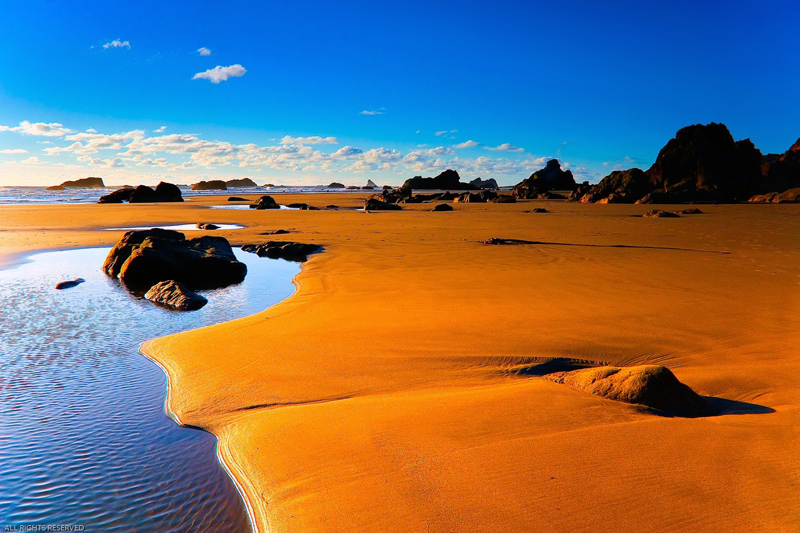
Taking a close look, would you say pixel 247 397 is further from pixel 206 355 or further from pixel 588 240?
pixel 588 240

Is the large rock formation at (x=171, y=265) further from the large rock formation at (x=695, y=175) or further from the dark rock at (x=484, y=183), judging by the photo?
the dark rock at (x=484, y=183)

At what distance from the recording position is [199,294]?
7.51m

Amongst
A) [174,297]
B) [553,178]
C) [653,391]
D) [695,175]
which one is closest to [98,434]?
[653,391]

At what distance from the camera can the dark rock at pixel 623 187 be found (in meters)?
25.9

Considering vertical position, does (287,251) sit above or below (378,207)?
below

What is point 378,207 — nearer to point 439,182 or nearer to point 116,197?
point 116,197

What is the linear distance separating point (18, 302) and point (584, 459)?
24.4 ft

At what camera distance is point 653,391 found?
10.6 ft

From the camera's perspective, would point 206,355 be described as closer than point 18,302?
Yes

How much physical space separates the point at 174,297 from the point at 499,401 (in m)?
5.26

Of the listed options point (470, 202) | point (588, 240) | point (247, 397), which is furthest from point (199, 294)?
point (470, 202)

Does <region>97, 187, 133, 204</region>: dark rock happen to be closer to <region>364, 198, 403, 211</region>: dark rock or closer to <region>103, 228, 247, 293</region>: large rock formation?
<region>364, 198, 403, 211</region>: dark rock

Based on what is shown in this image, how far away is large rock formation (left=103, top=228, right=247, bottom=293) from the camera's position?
321 inches

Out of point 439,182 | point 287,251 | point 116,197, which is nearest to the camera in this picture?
point 287,251
